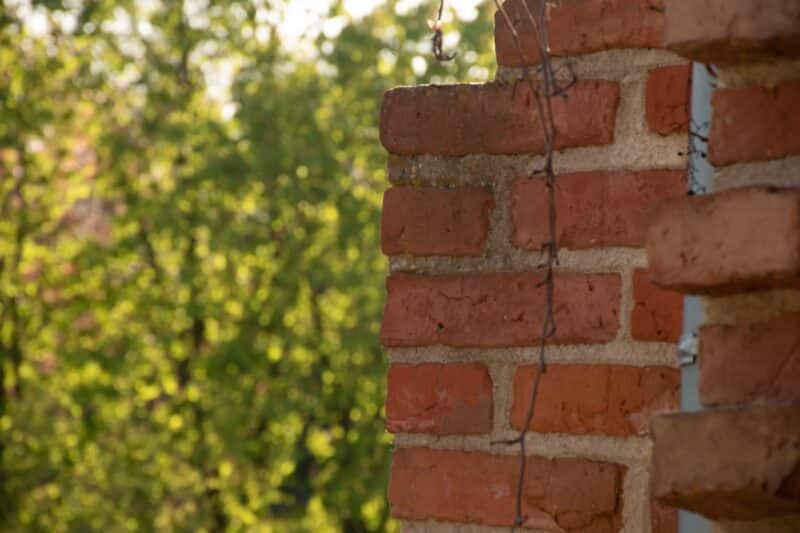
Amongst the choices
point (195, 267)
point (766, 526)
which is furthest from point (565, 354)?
point (195, 267)

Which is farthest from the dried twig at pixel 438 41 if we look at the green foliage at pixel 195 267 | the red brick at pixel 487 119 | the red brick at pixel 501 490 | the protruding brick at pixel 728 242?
the green foliage at pixel 195 267

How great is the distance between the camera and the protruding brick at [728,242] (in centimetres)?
111

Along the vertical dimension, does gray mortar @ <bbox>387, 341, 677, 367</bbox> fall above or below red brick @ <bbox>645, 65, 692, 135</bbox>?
below

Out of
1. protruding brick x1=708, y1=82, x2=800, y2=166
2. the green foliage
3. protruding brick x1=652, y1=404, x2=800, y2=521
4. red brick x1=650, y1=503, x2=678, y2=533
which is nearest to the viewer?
protruding brick x1=652, y1=404, x2=800, y2=521

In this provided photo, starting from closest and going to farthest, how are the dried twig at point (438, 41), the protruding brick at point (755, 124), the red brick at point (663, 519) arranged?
the protruding brick at point (755, 124) → the red brick at point (663, 519) → the dried twig at point (438, 41)

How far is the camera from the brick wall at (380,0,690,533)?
1563 mm

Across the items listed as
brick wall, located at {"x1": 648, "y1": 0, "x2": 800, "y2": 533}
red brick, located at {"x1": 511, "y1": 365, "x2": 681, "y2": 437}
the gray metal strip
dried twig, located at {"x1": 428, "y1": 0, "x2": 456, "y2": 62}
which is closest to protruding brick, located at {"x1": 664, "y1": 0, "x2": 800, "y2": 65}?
brick wall, located at {"x1": 648, "y1": 0, "x2": 800, "y2": 533}

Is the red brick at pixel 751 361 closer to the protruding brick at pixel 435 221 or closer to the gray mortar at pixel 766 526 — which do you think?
the gray mortar at pixel 766 526

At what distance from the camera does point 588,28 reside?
164 cm

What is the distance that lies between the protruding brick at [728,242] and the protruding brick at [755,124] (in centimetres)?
8

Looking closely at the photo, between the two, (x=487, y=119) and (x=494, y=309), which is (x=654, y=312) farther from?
(x=487, y=119)

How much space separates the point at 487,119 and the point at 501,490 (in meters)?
0.40

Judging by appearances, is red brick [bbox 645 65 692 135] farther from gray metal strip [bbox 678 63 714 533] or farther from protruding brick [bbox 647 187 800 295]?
protruding brick [bbox 647 187 800 295]

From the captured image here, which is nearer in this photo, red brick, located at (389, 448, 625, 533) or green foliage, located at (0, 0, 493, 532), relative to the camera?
red brick, located at (389, 448, 625, 533)
